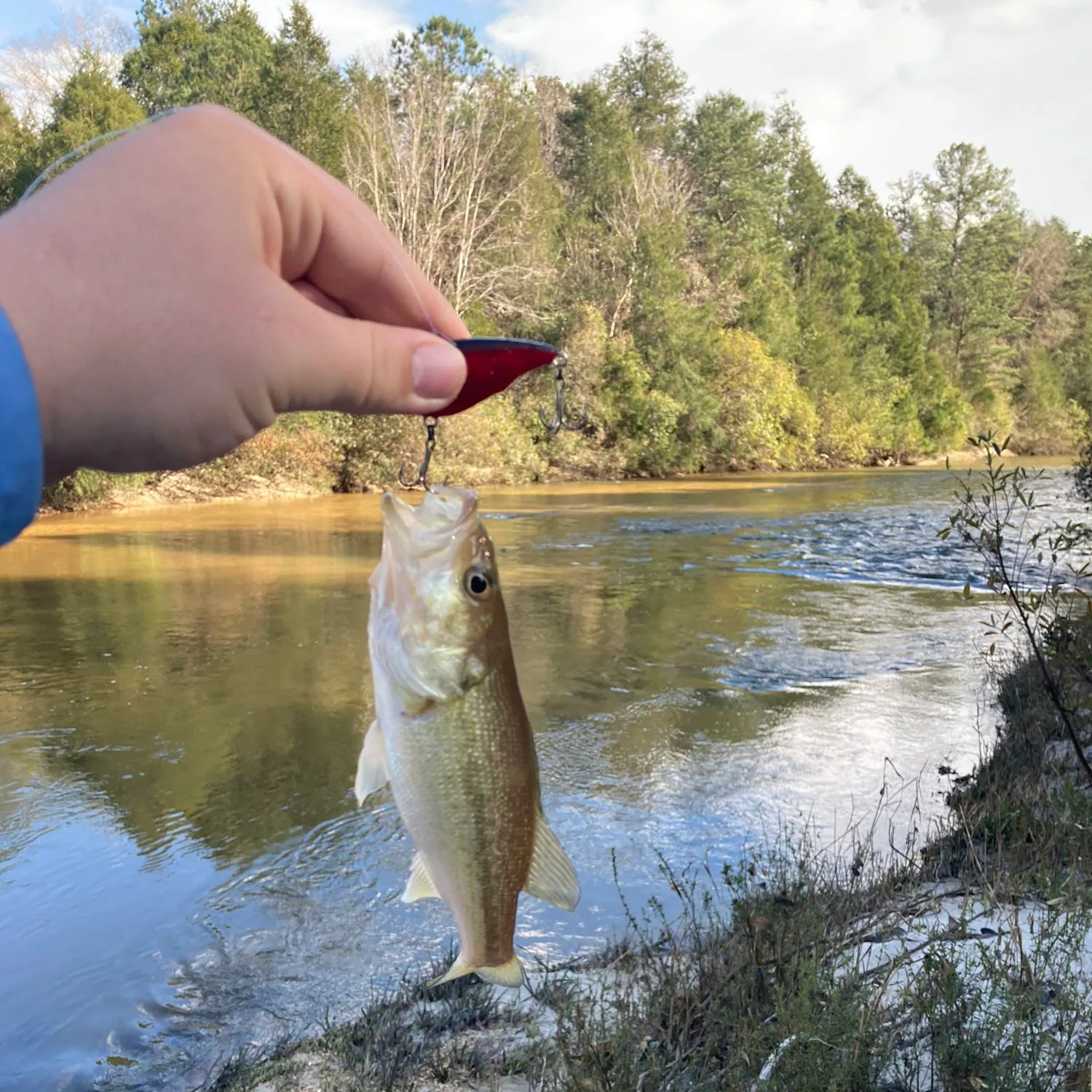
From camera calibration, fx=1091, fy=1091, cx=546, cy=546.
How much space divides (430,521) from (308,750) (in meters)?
6.89

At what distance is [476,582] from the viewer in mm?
1831

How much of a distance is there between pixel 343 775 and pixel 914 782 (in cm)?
393

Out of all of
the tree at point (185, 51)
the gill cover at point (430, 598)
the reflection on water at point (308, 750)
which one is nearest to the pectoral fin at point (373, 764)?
the gill cover at point (430, 598)

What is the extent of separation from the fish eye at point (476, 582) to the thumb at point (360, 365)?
0.96 feet

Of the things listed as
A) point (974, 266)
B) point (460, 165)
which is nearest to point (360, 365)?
point (460, 165)

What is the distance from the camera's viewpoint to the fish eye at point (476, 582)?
182cm

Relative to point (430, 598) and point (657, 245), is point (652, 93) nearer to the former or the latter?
point (657, 245)

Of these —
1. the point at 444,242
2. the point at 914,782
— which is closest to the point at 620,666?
the point at 914,782

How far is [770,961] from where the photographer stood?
382cm

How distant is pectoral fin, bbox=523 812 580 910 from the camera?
1.98 m

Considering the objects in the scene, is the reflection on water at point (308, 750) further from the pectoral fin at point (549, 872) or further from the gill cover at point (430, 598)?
the gill cover at point (430, 598)

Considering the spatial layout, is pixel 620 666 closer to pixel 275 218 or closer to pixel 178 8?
pixel 275 218

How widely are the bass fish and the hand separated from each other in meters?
0.31

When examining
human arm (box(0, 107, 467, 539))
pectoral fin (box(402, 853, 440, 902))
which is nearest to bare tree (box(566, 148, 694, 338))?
pectoral fin (box(402, 853, 440, 902))
